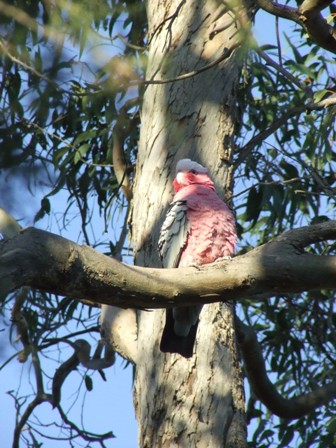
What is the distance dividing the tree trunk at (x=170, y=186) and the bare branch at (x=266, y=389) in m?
0.43

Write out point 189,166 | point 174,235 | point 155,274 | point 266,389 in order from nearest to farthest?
point 155,274 < point 174,235 < point 189,166 < point 266,389

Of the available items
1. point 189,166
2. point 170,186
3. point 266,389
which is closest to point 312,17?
point 189,166

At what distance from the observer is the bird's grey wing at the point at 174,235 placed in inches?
120

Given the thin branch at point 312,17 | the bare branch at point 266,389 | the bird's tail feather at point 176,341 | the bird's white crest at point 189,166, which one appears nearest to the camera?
the thin branch at point 312,17

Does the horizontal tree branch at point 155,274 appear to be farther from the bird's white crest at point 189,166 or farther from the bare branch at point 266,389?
the bare branch at point 266,389

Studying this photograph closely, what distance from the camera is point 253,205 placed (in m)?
4.41

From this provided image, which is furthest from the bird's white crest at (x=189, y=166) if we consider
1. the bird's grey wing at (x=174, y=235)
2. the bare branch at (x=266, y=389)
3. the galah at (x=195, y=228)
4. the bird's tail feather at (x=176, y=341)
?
the bare branch at (x=266, y=389)

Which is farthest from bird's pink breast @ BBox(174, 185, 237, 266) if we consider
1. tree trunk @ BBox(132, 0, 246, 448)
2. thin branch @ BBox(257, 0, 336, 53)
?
thin branch @ BBox(257, 0, 336, 53)

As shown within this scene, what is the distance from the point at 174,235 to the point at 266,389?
3.18 ft

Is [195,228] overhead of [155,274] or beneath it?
overhead

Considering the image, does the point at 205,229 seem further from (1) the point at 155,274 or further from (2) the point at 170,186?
(1) the point at 155,274

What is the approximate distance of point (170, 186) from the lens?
3318 millimetres

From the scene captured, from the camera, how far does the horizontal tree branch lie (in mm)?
1895

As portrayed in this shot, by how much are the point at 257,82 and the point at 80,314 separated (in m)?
1.67
